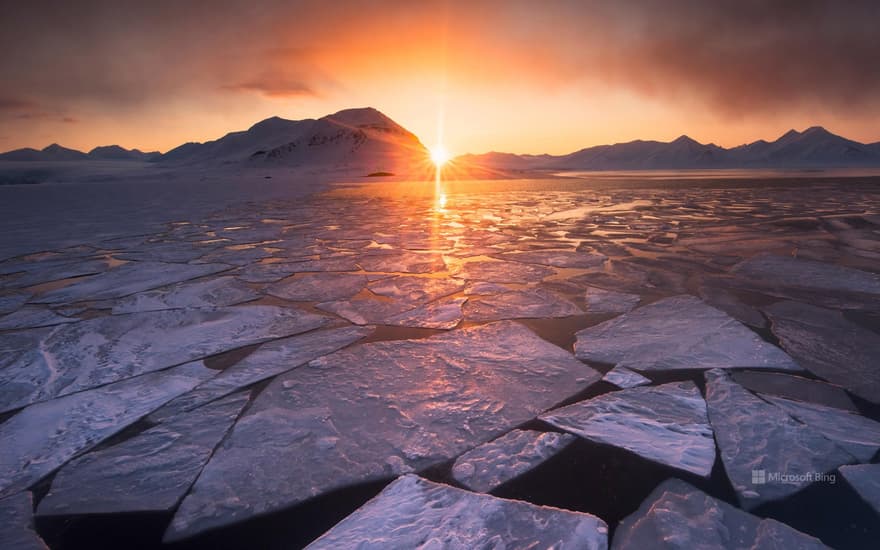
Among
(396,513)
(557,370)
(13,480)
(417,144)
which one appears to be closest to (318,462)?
(396,513)

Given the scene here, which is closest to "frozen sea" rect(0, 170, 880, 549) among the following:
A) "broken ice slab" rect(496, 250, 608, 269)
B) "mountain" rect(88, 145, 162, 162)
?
"broken ice slab" rect(496, 250, 608, 269)

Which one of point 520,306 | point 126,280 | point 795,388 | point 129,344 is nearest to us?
point 795,388

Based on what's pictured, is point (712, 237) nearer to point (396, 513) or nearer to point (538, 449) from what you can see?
point (538, 449)

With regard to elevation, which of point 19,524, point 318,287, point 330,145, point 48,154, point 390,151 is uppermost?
point 48,154

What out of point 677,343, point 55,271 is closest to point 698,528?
point 677,343

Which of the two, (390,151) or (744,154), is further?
(744,154)

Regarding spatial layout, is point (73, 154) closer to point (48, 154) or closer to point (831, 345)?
point (48, 154)
